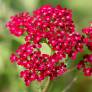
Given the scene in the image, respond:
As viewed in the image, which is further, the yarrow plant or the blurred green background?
the blurred green background

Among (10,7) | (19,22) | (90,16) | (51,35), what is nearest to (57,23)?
(51,35)

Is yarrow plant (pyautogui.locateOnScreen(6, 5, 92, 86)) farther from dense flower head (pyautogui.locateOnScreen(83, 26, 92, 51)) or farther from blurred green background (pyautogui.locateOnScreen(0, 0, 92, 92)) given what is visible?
blurred green background (pyautogui.locateOnScreen(0, 0, 92, 92))

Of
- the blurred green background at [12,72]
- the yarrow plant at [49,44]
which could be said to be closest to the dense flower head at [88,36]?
the yarrow plant at [49,44]

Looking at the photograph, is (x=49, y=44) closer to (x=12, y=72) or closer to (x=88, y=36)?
(x=88, y=36)

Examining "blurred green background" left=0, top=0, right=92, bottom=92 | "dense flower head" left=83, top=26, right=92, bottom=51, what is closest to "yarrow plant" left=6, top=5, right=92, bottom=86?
"dense flower head" left=83, top=26, right=92, bottom=51

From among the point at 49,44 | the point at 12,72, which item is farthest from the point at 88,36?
the point at 12,72

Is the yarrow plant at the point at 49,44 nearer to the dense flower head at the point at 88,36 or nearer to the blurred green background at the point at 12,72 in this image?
the dense flower head at the point at 88,36

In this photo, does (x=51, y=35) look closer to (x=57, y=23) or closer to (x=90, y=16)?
(x=57, y=23)

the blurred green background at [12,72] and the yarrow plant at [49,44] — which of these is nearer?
the yarrow plant at [49,44]
